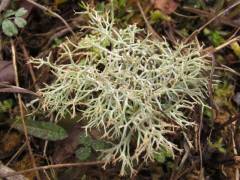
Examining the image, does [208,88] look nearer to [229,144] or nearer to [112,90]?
[229,144]

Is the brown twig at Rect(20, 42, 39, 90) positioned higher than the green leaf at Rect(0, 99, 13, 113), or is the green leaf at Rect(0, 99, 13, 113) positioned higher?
the brown twig at Rect(20, 42, 39, 90)

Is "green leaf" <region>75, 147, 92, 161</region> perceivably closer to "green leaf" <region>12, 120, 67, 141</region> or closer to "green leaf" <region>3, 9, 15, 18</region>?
"green leaf" <region>12, 120, 67, 141</region>

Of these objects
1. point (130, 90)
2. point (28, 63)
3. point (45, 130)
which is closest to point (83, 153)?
point (45, 130)

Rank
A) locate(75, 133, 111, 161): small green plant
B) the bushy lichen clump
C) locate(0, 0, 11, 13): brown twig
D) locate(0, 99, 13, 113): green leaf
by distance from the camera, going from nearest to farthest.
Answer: the bushy lichen clump
locate(75, 133, 111, 161): small green plant
locate(0, 99, 13, 113): green leaf
locate(0, 0, 11, 13): brown twig

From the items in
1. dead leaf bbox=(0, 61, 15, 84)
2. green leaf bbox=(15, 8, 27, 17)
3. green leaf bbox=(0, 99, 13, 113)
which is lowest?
green leaf bbox=(0, 99, 13, 113)

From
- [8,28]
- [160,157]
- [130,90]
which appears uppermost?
[8,28]

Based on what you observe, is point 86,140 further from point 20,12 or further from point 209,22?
point 209,22

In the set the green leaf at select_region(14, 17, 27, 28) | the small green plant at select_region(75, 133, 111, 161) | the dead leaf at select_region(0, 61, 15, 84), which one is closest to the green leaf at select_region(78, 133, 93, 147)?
the small green plant at select_region(75, 133, 111, 161)

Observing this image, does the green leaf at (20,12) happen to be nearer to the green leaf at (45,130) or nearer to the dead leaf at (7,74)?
the dead leaf at (7,74)
